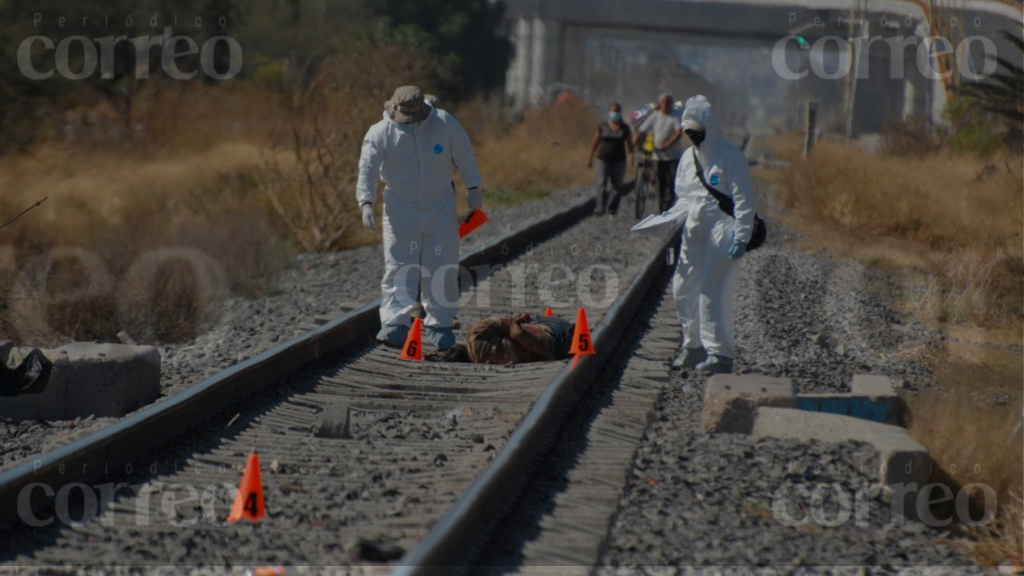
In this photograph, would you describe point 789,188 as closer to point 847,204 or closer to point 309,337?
point 847,204

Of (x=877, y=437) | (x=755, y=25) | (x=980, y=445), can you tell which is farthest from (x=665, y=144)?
(x=755, y=25)

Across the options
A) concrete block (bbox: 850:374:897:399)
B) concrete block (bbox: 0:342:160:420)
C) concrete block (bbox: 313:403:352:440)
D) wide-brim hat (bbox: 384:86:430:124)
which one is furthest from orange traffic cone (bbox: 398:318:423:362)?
concrete block (bbox: 850:374:897:399)

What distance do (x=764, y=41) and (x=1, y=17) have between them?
5172 centimetres

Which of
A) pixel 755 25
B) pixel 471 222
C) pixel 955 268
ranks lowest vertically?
pixel 955 268

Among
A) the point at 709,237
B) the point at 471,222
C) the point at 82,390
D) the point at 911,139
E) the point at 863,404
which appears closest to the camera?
the point at 863,404

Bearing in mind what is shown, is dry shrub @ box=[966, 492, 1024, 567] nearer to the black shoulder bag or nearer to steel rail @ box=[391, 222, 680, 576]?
steel rail @ box=[391, 222, 680, 576]

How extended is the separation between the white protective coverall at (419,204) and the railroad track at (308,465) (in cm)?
55

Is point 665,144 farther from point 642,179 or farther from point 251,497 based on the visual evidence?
point 251,497

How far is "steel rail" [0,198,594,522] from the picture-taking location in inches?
216

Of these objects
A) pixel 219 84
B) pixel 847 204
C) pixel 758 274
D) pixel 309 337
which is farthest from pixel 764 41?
pixel 309 337

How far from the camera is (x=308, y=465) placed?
6266 mm

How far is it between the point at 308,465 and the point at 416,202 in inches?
137

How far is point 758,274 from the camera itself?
14.1 m

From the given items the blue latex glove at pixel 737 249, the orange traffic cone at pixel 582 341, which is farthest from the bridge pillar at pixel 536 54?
the blue latex glove at pixel 737 249
